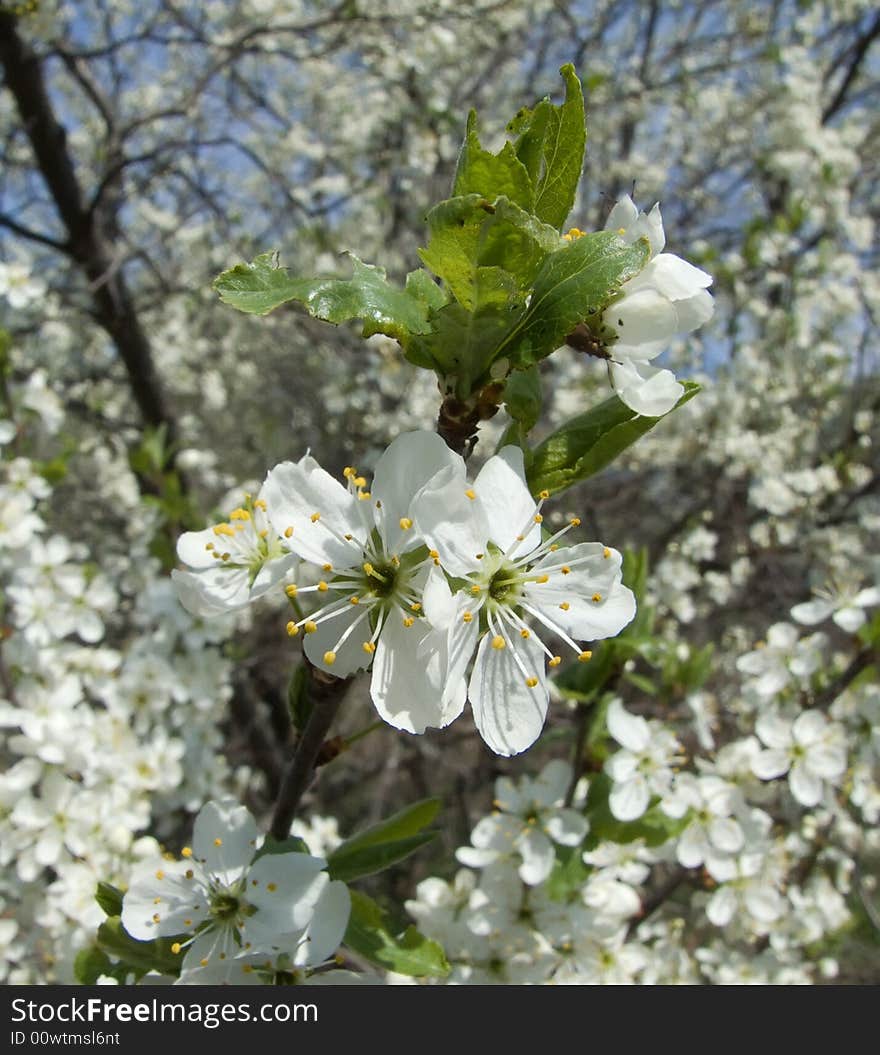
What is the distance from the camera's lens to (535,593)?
45.3 inches

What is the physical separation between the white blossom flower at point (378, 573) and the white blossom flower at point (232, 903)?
0.39 metres

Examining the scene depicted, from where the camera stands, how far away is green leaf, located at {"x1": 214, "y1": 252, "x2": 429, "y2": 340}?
3.06 ft

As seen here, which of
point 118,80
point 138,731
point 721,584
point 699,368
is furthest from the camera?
point 699,368

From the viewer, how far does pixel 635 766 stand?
6.15ft

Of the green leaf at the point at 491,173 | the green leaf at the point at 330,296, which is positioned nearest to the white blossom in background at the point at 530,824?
→ the green leaf at the point at 330,296

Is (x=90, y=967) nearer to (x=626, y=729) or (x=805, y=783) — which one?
(x=626, y=729)

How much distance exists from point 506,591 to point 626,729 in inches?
35.4

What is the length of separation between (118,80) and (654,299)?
15.0 feet

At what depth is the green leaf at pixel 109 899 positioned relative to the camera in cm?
135

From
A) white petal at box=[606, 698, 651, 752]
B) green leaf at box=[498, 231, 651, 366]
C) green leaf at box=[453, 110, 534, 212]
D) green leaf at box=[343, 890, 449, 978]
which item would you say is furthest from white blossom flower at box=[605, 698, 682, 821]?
green leaf at box=[453, 110, 534, 212]
